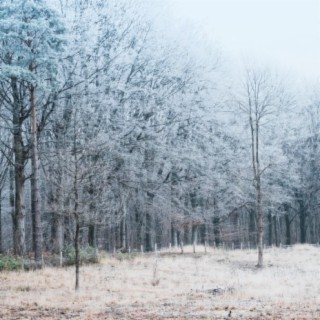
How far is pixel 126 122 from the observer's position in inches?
1242

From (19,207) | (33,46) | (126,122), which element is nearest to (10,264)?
(19,207)

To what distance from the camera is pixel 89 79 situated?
28875 millimetres

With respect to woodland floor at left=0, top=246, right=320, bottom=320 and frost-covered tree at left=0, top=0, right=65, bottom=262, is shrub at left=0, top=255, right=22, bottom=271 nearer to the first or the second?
frost-covered tree at left=0, top=0, right=65, bottom=262

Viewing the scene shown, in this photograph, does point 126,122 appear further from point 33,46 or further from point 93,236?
point 33,46

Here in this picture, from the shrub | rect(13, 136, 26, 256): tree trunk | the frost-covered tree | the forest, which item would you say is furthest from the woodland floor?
the frost-covered tree

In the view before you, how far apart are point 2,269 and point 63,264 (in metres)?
3.78

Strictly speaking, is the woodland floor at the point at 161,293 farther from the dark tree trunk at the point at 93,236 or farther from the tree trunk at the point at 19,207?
the tree trunk at the point at 19,207

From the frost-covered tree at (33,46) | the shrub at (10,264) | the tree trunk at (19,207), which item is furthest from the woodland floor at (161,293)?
the frost-covered tree at (33,46)

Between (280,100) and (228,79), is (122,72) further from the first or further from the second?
(280,100)

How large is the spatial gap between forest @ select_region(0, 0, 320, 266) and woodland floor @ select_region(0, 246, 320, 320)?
2.25 metres

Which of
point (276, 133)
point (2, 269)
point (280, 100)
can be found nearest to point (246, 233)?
point (276, 133)

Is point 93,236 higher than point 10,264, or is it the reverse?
point 93,236

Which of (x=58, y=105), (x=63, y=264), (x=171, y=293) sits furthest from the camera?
(x=58, y=105)

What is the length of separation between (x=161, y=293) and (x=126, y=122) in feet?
53.1
